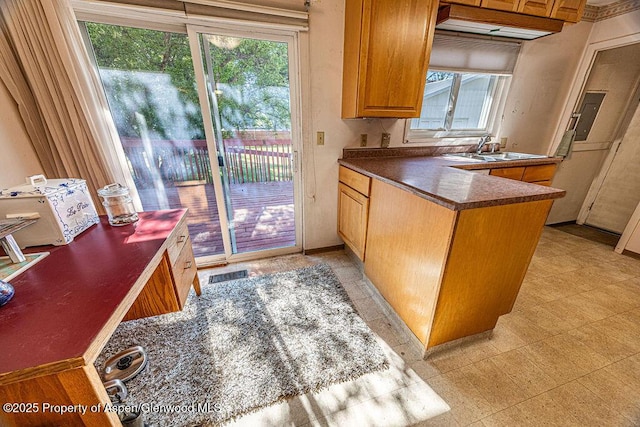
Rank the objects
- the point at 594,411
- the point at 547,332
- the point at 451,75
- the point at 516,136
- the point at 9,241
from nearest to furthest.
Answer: the point at 9,241
the point at 594,411
the point at 547,332
the point at 451,75
the point at 516,136

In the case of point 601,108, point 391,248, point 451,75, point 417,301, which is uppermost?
point 451,75

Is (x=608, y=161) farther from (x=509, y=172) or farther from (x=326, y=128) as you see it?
(x=326, y=128)

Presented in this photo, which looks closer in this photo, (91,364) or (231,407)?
(91,364)

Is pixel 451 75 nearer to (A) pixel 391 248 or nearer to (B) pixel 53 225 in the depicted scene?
(A) pixel 391 248

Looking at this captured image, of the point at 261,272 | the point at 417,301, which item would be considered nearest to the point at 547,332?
the point at 417,301

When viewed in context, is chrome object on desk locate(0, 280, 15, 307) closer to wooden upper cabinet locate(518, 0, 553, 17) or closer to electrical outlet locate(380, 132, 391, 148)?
electrical outlet locate(380, 132, 391, 148)

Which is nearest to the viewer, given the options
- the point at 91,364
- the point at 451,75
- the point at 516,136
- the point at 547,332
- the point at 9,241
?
the point at 91,364

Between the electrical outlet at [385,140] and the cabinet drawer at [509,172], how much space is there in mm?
942

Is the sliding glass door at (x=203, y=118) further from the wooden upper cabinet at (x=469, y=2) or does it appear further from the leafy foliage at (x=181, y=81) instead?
the wooden upper cabinet at (x=469, y=2)

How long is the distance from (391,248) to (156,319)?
65.9 inches

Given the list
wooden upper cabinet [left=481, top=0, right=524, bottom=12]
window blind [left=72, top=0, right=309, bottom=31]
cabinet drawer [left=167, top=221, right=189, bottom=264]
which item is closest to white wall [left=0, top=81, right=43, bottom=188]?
window blind [left=72, top=0, right=309, bottom=31]

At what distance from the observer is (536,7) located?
1.81 meters

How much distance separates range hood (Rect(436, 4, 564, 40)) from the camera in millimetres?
1714

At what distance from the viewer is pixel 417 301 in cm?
133
